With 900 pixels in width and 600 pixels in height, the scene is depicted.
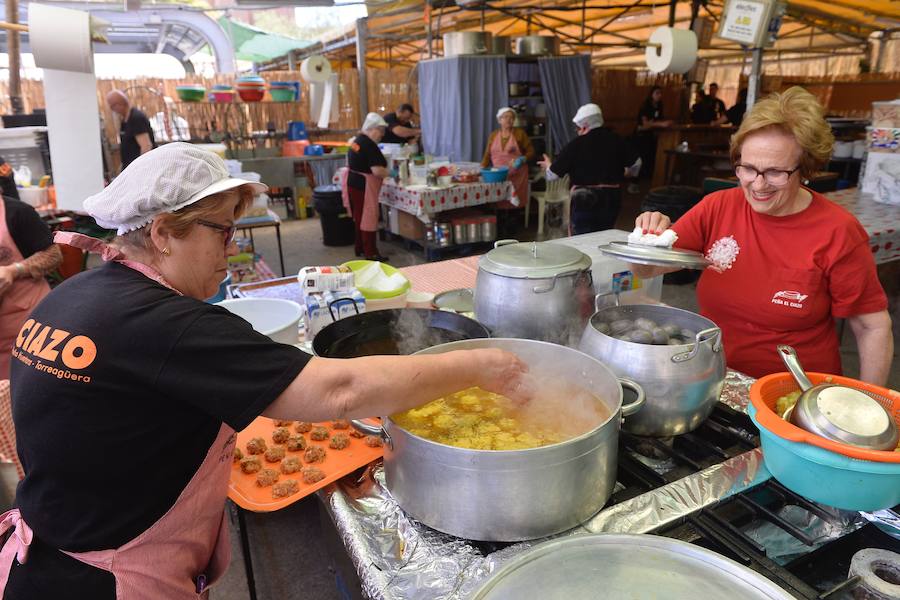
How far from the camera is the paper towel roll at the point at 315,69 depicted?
936 cm

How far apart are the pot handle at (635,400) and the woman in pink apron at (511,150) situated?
7.12 m

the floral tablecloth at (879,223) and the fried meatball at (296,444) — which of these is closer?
the fried meatball at (296,444)

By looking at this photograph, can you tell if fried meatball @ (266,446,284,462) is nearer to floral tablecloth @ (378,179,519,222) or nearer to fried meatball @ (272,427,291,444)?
fried meatball @ (272,427,291,444)

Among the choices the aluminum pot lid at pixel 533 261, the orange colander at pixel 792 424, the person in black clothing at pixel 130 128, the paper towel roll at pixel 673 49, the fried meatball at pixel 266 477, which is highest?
the paper towel roll at pixel 673 49

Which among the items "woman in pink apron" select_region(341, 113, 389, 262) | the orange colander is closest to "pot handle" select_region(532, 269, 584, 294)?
the orange colander

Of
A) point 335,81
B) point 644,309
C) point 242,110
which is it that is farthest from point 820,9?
point 644,309

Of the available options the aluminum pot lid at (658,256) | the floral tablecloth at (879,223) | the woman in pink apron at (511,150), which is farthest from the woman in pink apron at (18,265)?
the woman in pink apron at (511,150)

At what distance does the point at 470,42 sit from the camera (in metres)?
9.16

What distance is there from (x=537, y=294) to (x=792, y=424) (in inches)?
26.5

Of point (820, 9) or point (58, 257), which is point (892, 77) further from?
point (58, 257)

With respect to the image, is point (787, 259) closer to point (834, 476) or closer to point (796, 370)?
point (796, 370)

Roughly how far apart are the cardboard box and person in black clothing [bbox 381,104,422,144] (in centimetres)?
259

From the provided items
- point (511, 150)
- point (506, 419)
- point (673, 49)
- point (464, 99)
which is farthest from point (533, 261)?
point (464, 99)

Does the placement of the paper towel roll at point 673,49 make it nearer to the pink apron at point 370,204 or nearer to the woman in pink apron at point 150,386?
the pink apron at point 370,204
